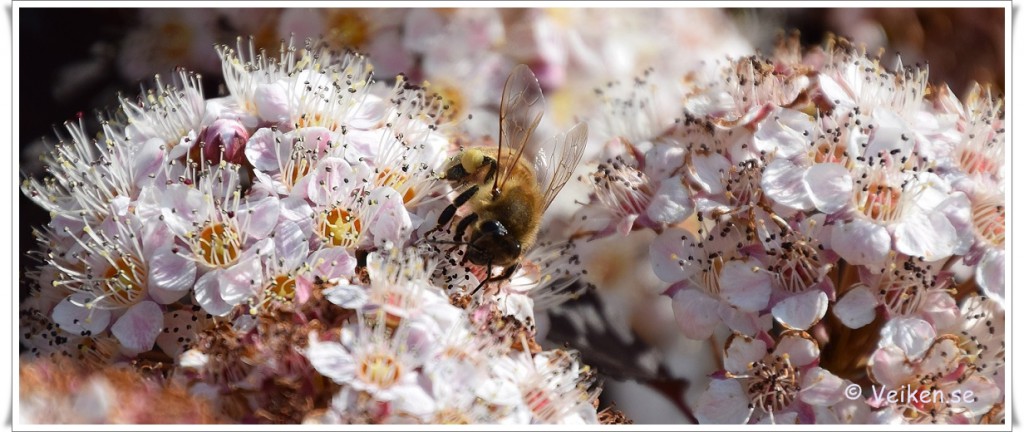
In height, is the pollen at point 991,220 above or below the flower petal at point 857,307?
above

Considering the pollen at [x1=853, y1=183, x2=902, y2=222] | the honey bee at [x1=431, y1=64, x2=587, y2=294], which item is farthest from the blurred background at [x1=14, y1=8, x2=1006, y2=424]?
the pollen at [x1=853, y1=183, x2=902, y2=222]

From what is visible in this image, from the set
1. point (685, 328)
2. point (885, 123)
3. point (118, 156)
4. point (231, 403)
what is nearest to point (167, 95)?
point (118, 156)

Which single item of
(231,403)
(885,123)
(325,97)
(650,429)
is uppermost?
(325,97)

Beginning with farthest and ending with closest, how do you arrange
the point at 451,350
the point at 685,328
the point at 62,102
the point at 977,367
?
the point at 62,102 < the point at 685,328 < the point at 977,367 < the point at 451,350

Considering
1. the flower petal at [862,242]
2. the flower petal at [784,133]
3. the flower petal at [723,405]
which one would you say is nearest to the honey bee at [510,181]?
the flower petal at [784,133]

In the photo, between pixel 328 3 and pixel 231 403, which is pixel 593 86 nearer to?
pixel 328 3

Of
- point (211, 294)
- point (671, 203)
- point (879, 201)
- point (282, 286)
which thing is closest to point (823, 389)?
point (879, 201)

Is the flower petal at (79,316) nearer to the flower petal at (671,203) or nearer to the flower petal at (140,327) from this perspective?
the flower petal at (140,327)
